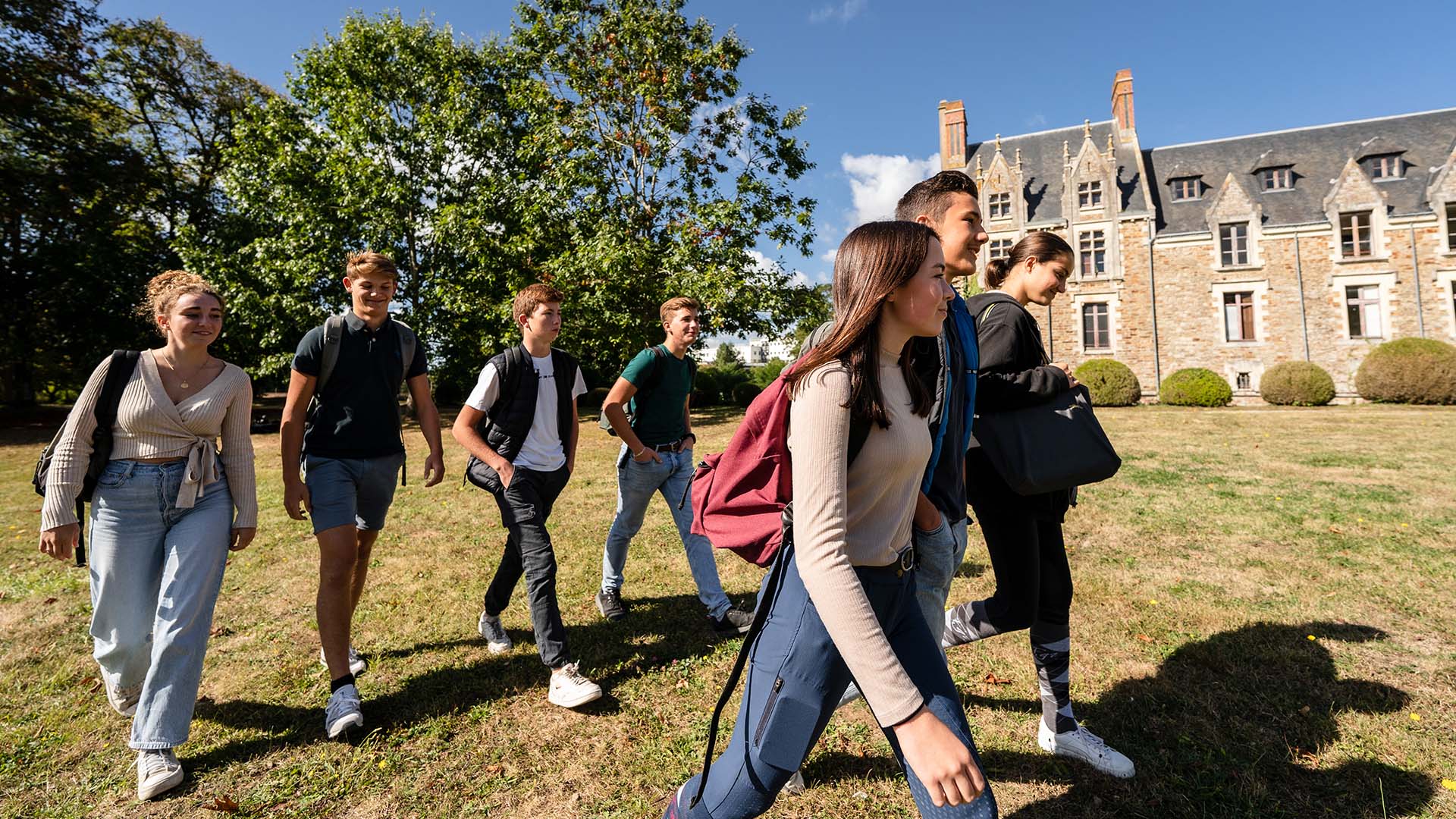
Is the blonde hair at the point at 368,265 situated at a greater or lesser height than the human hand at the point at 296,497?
greater

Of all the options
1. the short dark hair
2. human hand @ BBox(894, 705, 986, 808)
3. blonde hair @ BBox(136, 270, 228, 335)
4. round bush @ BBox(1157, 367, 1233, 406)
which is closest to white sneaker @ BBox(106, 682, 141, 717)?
blonde hair @ BBox(136, 270, 228, 335)

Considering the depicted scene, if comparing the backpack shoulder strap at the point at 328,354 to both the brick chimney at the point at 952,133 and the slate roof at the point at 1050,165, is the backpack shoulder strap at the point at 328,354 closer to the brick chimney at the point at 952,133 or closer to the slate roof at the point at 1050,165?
the slate roof at the point at 1050,165

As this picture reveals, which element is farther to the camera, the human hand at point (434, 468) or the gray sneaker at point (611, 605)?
the gray sneaker at point (611, 605)

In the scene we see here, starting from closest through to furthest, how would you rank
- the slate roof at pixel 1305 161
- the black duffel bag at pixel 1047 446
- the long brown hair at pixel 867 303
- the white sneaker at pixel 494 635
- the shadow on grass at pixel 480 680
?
the long brown hair at pixel 867 303 < the black duffel bag at pixel 1047 446 < the shadow on grass at pixel 480 680 < the white sneaker at pixel 494 635 < the slate roof at pixel 1305 161

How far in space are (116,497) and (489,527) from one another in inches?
200

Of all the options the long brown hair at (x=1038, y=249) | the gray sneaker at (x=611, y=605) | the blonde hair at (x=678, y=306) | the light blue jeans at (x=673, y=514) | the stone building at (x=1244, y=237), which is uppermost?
the stone building at (x=1244, y=237)

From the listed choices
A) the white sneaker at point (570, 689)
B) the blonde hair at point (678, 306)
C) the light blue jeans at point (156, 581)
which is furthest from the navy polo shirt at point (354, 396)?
the blonde hair at point (678, 306)

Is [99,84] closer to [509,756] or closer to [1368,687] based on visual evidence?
[509,756]

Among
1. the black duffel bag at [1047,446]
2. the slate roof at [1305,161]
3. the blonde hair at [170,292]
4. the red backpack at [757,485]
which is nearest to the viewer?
the red backpack at [757,485]

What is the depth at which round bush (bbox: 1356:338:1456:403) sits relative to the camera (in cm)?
2247

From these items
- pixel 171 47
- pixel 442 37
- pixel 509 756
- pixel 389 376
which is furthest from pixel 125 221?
pixel 509 756

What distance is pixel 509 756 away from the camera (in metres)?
3.34

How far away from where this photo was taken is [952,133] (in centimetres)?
3850

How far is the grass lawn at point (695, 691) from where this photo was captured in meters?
2.99
